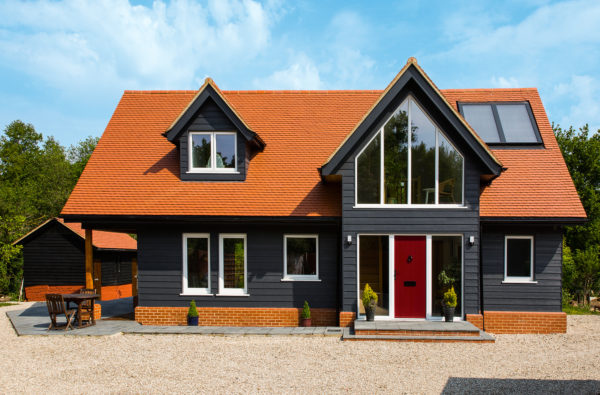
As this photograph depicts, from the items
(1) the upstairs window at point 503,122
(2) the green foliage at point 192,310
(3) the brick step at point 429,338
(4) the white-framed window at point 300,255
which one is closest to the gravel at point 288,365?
(3) the brick step at point 429,338

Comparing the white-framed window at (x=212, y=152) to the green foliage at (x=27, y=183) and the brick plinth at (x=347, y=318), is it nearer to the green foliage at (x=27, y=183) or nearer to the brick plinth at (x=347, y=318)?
the brick plinth at (x=347, y=318)

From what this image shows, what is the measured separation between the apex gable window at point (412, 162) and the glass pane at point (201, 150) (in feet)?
16.5

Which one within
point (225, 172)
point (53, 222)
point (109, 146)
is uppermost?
point (109, 146)

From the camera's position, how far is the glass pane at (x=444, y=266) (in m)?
13.0

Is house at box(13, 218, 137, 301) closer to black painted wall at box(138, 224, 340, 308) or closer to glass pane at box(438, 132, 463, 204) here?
black painted wall at box(138, 224, 340, 308)

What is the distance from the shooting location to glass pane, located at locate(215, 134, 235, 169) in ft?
49.1

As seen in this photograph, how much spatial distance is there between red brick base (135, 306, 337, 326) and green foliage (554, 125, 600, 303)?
14451 mm

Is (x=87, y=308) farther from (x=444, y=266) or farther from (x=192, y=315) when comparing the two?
(x=444, y=266)

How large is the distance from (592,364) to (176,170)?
12404 millimetres

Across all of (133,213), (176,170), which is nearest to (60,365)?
(133,213)

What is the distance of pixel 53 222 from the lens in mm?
24812

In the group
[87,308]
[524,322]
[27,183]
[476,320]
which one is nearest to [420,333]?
[476,320]

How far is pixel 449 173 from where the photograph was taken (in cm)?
1295

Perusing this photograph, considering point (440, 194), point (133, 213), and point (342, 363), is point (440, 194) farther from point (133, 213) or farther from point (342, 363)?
point (133, 213)
